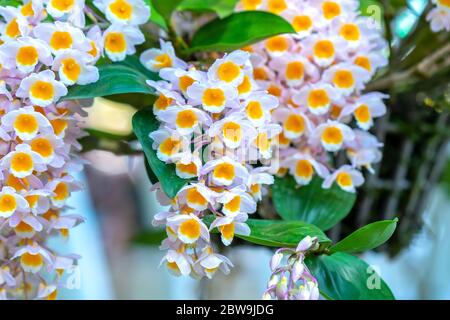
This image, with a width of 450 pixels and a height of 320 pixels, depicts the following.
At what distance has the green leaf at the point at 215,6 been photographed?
743mm

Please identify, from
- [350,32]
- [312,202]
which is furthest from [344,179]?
[350,32]

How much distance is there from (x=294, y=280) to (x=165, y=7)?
31 centimetres

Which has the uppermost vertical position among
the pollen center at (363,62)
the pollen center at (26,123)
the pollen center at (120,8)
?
the pollen center at (120,8)

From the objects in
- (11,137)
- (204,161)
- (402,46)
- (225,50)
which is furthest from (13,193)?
(402,46)

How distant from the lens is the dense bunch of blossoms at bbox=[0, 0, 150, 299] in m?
0.58

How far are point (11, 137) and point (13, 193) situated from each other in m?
0.05

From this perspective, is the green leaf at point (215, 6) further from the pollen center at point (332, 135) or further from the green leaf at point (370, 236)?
the green leaf at point (370, 236)

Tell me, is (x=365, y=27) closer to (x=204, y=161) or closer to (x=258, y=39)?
(x=258, y=39)

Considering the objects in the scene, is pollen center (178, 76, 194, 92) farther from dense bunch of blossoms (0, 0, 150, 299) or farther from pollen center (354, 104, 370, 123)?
pollen center (354, 104, 370, 123)

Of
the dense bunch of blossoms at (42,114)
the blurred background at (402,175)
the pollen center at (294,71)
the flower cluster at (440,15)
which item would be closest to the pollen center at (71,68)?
the dense bunch of blossoms at (42,114)

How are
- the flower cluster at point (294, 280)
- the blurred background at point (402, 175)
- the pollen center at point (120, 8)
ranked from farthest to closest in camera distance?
the blurred background at point (402, 175) < the pollen center at point (120, 8) < the flower cluster at point (294, 280)

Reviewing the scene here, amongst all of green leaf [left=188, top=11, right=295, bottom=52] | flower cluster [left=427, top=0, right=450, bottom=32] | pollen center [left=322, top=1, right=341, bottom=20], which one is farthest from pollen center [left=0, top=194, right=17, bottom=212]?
flower cluster [left=427, top=0, right=450, bottom=32]

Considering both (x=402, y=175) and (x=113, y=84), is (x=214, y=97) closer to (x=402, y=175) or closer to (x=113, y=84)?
(x=113, y=84)

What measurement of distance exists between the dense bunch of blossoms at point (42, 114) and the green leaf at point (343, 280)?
21 cm
